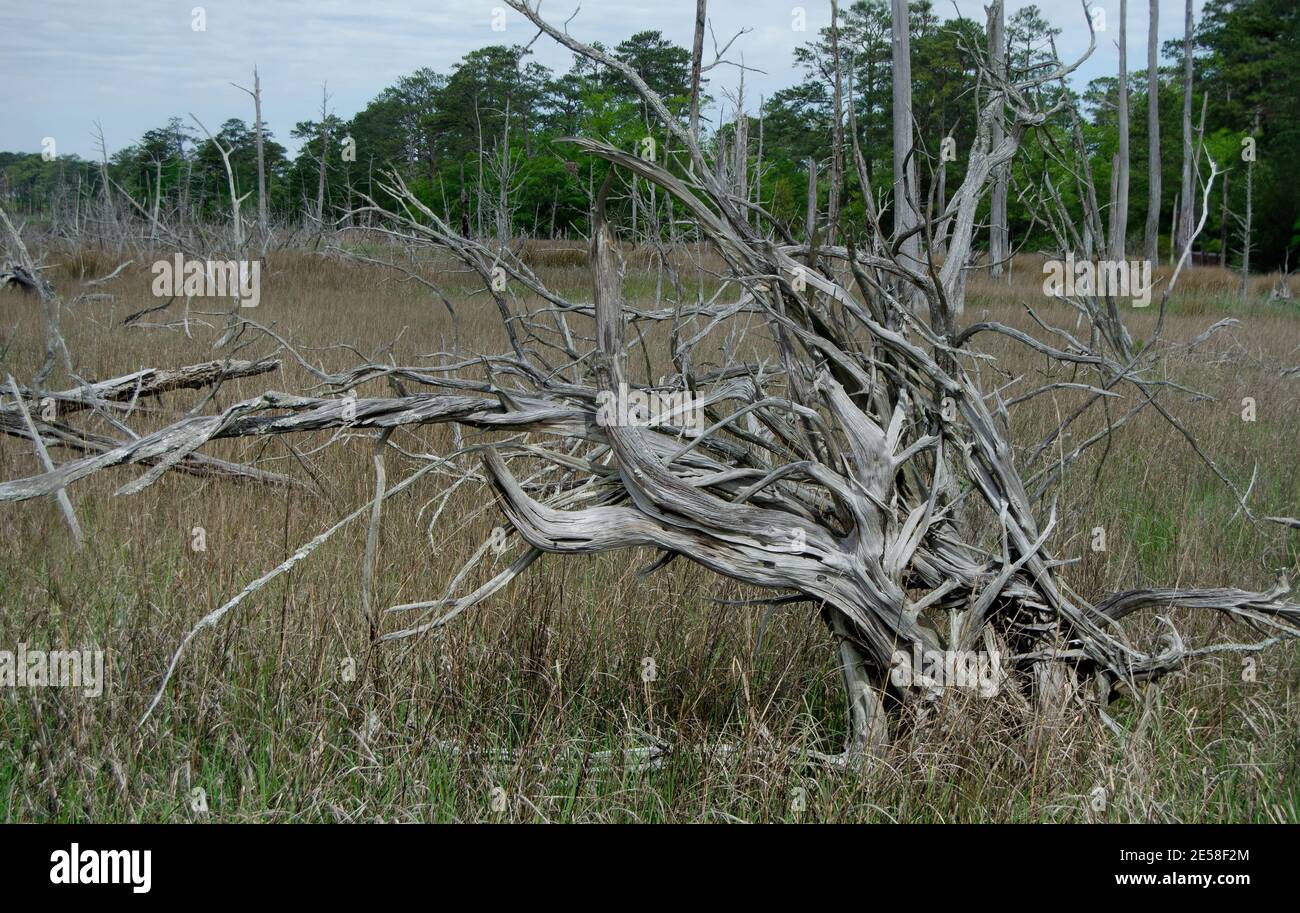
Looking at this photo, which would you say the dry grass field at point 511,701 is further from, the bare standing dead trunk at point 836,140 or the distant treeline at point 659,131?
the distant treeline at point 659,131

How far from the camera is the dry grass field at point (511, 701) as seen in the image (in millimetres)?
2334

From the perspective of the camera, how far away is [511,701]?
284 cm

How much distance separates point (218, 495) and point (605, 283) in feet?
9.43

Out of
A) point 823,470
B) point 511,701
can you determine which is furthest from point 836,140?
point 511,701

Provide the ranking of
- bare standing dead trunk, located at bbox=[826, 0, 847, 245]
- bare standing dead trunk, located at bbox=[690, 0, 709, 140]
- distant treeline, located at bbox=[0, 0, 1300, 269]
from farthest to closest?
distant treeline, located at bbox=[0, 0, 1300, 269]
bare standing dead trunk, located at bbox=[690, 0, 709, 140]
bare standing dead trunk, located at bbox=[826, 0, 847, 245]

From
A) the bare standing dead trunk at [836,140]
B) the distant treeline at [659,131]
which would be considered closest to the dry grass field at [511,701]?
the bare standing dead trunk at [836,140]

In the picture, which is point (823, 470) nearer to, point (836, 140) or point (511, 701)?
point (836, 140)

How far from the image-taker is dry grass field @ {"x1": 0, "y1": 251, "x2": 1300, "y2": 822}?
2.33m

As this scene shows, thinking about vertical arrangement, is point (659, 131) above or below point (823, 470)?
above

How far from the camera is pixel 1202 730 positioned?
2752 mm

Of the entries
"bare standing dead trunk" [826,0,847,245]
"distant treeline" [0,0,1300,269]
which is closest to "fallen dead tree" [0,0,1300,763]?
"bare standing dead trunk" [826,0,847,245]

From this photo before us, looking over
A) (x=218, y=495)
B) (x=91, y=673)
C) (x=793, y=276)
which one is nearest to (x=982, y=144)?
(x=793, y=276)

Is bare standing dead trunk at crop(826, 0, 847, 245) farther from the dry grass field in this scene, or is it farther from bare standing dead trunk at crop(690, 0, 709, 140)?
the dry grass field

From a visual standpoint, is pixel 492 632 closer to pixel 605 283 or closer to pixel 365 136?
pixel 605 283
